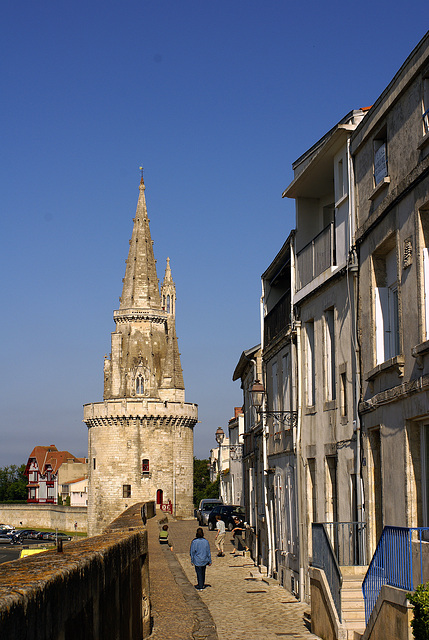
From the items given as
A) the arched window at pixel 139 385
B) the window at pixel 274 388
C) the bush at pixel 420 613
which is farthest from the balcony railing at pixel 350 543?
the arched window at pixel 139 385

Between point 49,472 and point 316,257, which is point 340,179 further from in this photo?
point 49,472

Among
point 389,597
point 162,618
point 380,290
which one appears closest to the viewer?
point 389,597

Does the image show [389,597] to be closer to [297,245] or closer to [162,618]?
[162,618]

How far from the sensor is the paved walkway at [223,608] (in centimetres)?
1272

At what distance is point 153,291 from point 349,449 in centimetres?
6374

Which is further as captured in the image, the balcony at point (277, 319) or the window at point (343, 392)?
the balcony at point (277, 319)

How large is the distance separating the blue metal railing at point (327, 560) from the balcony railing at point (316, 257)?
16.2 feet

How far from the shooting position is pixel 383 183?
11.8m

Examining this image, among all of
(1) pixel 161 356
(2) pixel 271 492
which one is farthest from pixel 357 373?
(1) pixel 161 356

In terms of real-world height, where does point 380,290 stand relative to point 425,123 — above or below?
below

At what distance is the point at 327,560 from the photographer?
11969 mm

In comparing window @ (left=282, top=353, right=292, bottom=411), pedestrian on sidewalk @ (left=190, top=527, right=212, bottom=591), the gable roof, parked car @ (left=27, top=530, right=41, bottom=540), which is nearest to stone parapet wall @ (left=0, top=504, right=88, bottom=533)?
parked car @ (left=27, top=530, right=41, bottom=540)

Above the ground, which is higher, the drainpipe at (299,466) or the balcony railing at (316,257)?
the balcony railing at (316,257)

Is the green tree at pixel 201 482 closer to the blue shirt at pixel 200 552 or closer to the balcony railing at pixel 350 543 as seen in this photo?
the blue shirt at pixel 200 552
